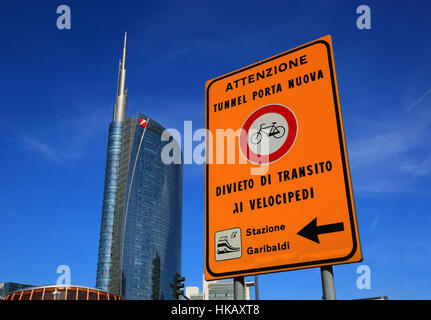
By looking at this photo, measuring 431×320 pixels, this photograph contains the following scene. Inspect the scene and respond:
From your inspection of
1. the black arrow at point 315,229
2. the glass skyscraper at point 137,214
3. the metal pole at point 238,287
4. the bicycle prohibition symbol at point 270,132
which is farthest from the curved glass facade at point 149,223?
the black arrow at point 315,229

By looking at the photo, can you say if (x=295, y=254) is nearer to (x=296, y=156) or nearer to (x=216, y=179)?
(x=296, y=156)

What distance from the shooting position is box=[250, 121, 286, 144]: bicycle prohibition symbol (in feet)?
11.4

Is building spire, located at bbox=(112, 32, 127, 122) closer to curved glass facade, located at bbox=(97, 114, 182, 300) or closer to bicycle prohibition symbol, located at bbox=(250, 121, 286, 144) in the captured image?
curved glass facade, located at bbox=(97, 114, 182, 300)

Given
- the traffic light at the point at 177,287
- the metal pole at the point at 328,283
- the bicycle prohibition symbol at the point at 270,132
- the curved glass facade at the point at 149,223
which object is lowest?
the metal pole at the point at 328,283

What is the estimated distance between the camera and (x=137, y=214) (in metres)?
150

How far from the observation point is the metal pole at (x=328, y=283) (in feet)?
9.04

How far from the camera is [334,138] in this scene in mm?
3217

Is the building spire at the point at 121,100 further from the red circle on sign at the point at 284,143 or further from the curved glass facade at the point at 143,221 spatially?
the red circle on sign at the point at 284,143

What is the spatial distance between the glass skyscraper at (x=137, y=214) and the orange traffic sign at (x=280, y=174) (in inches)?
5759

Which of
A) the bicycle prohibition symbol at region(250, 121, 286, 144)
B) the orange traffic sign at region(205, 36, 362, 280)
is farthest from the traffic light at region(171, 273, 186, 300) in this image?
the bicycle prohibition symbol at region(250, 121, 286, 144)

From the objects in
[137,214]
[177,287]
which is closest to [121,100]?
[137,214]

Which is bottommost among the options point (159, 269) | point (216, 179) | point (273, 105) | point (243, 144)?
point (216, 179)
